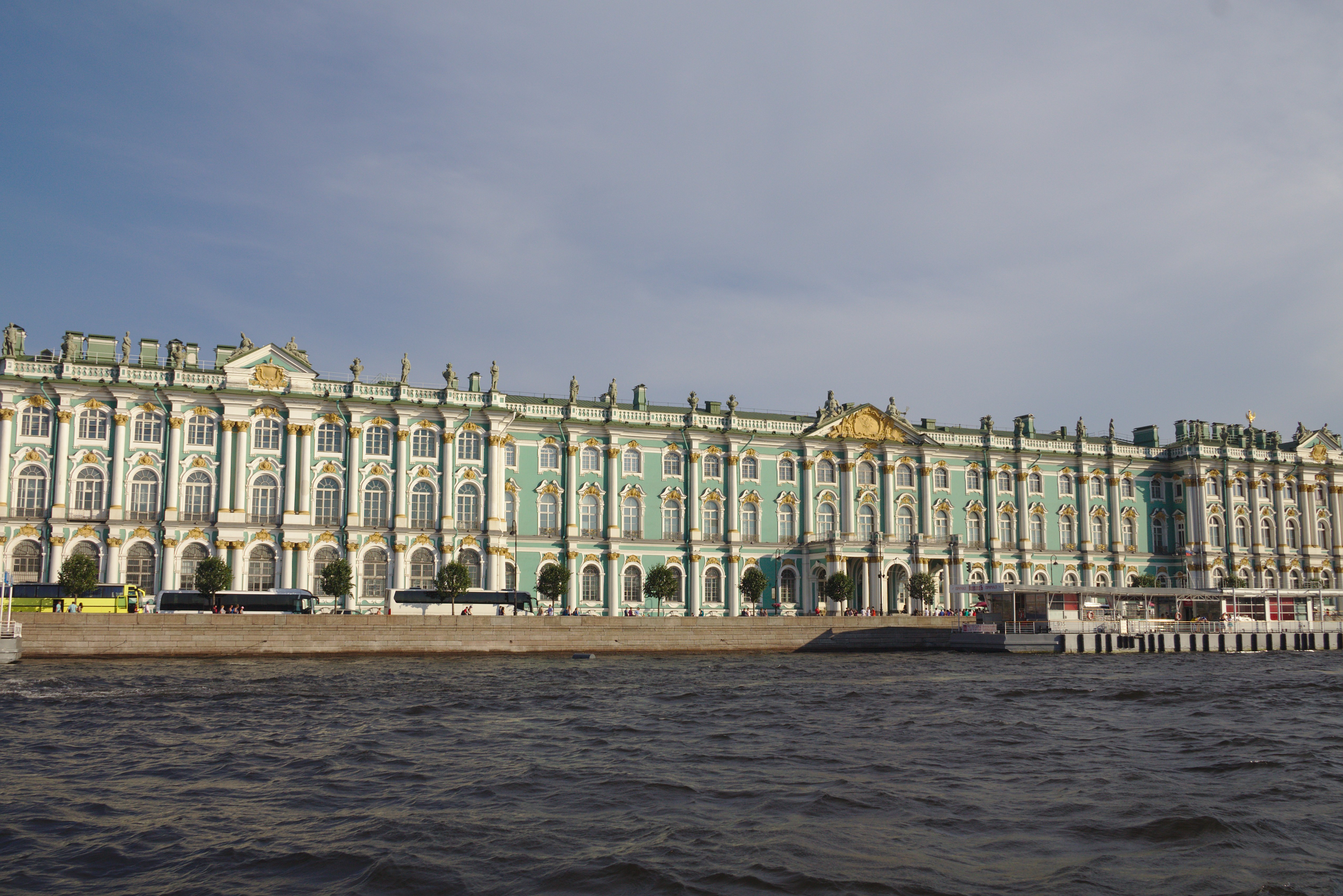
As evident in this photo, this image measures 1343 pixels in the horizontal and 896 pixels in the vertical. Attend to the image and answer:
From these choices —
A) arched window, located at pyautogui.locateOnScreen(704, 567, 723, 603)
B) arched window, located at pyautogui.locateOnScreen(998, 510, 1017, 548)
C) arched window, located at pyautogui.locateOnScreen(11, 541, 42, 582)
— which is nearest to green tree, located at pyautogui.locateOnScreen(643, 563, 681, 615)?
arched window, located at pyautogui.locateOnScreen(704, 567, 723, 603)

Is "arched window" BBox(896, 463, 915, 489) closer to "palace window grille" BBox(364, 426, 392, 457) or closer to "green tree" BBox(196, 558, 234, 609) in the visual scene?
"palace window grille" BBox(364, 426, 392, 457)

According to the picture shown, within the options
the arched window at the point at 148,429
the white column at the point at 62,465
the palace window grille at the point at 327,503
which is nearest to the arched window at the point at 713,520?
the palace window grille at the point at 327,503

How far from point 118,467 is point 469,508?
59.8 feet

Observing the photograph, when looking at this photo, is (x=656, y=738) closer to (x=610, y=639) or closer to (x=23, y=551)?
(x=610, y=639)

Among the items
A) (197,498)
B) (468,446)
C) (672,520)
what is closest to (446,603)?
(468,446)

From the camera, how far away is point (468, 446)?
64375mm

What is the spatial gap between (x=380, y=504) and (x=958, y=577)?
124ft

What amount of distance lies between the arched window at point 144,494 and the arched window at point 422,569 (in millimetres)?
13378

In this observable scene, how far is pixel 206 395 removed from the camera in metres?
60.1

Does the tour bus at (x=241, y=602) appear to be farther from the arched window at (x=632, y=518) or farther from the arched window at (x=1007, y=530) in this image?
the arched window at (x=1007, y=530)

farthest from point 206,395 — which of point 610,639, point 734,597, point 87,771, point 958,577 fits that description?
point 958,577

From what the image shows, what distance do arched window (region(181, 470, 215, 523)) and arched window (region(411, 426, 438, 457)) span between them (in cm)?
1075

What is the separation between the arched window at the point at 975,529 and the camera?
77.6 metres

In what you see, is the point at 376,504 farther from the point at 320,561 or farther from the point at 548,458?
the point at 548,458
